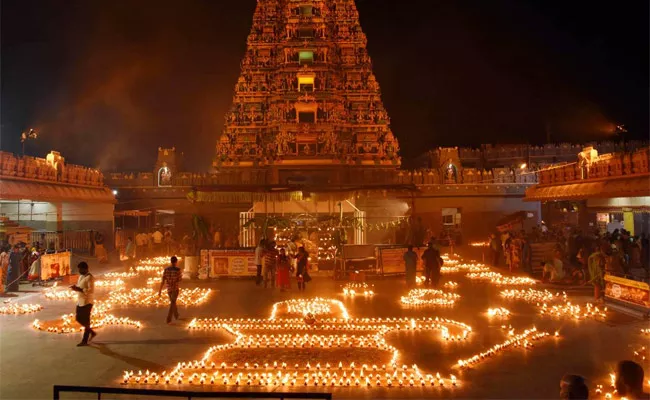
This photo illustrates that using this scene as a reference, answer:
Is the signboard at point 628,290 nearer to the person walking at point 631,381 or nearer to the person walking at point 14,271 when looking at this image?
the person walking at point 631,381

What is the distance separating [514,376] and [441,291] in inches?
290

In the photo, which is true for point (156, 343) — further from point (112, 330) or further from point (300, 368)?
point (300, 368)

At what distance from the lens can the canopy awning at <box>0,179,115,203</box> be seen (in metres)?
15.8

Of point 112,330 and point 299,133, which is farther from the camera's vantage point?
point 299,133

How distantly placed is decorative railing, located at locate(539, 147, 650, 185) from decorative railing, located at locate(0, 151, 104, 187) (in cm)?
2263

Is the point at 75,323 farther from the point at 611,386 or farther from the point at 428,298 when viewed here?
the point at 611,386

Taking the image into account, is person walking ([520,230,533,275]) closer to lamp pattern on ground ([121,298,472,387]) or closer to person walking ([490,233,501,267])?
person walking ([490,233,501,267])

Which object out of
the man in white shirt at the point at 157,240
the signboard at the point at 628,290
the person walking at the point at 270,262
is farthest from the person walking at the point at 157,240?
the signboard at the point at 628,290

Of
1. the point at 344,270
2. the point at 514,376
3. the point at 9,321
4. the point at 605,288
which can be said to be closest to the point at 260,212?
the point at 344,270

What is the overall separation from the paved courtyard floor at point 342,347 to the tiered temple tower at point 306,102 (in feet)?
61.5

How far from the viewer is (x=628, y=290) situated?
1056 centimetres

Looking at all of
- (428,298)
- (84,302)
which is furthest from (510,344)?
(84,302)

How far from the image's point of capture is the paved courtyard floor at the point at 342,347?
21.9 ft

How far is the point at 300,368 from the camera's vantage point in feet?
24.2
